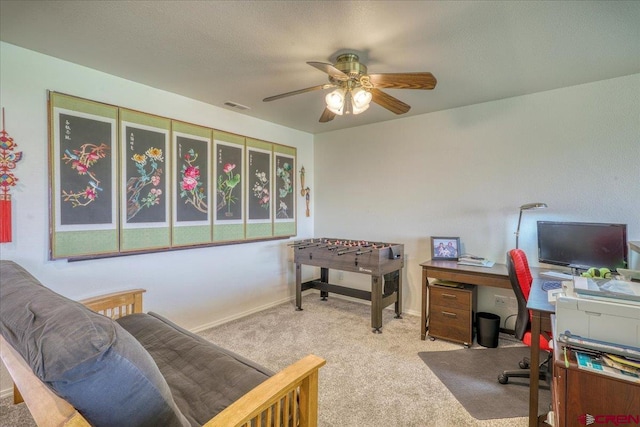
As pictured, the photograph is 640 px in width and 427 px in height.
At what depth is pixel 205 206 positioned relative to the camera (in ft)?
10.8

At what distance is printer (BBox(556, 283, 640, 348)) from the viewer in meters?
1.35

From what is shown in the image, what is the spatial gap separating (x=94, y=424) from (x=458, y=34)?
2.61 metres

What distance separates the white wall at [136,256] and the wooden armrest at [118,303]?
28 cm

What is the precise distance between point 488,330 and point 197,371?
8.55ft

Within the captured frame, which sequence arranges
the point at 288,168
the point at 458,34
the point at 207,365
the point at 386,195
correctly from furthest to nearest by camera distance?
the point at 288,168 → the point at 386,195 → the point at 458,34 → the point at 207,365

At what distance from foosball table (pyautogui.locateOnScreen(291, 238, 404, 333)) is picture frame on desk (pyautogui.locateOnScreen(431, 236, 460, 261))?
394 millimetres

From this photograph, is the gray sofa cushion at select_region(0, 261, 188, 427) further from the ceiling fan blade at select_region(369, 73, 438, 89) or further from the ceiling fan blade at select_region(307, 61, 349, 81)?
the ceiling fan blade at select_region(369, 73, 438, 89)

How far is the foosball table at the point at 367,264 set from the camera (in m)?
3.23

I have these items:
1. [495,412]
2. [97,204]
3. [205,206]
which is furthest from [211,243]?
[495,412]

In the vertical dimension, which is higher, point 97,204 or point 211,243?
point 97,204

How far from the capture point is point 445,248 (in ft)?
11.1

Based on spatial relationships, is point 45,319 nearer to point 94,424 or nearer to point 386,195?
point 94,424

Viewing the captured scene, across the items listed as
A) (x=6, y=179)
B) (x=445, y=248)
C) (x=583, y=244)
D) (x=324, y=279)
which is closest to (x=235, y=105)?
(x=6, y=179)

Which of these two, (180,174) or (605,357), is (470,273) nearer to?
(605,357)
